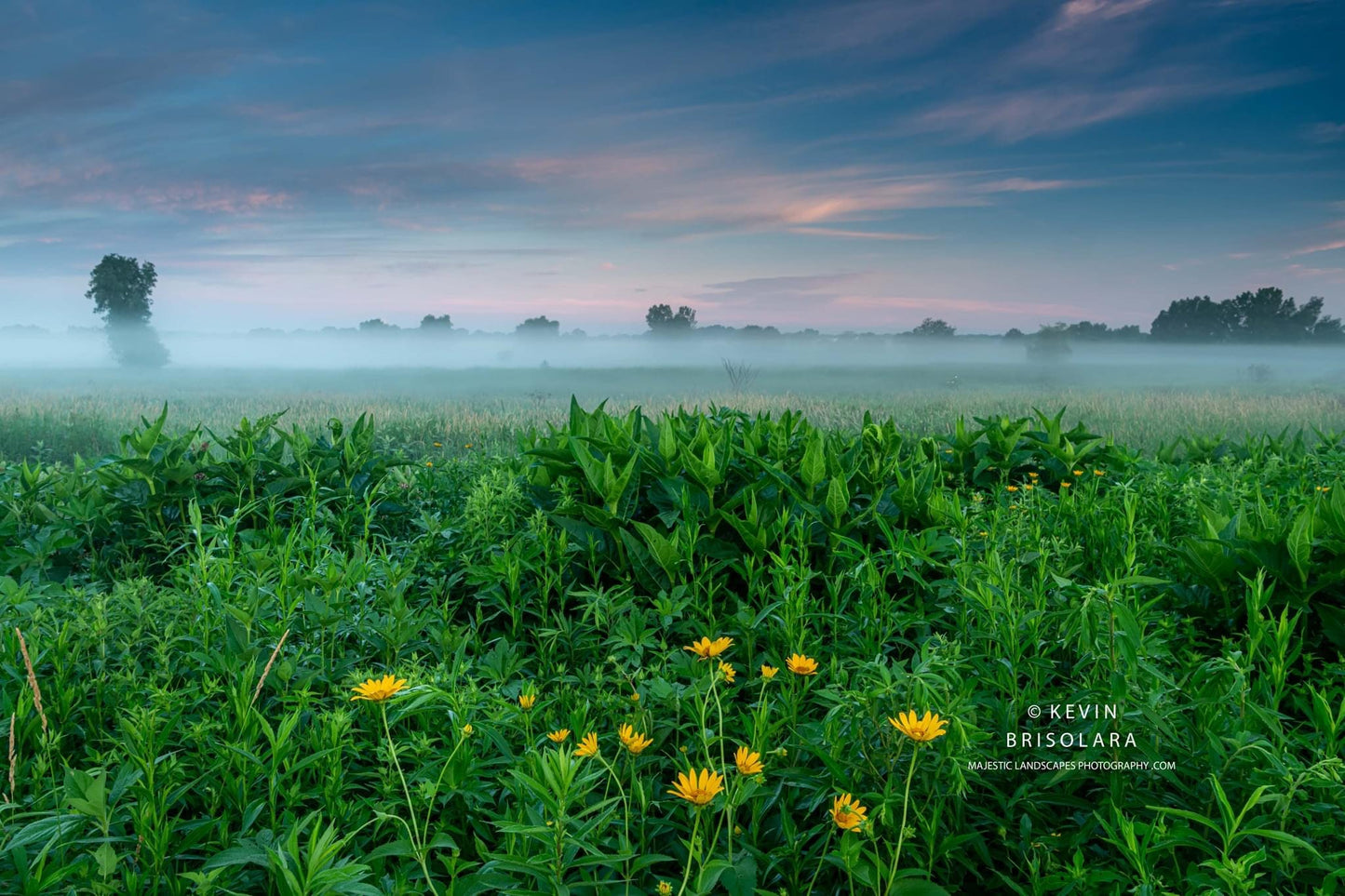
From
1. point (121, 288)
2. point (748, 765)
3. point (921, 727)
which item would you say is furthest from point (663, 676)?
point (121, 288)

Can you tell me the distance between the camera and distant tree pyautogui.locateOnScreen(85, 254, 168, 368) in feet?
167

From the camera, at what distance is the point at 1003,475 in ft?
16.3

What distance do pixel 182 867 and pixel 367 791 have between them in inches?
18.4

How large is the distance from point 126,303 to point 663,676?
61456 mm

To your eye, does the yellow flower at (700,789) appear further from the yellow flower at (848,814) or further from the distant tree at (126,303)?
the distant tree at (126,303)

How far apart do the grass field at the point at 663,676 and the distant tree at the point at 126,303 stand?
56981mm

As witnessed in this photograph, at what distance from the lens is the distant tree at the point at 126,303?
167ft

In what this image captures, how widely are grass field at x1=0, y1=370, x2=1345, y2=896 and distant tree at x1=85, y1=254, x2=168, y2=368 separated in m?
57.0

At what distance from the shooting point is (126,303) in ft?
171

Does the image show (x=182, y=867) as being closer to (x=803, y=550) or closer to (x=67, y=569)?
(x=803, y=550)

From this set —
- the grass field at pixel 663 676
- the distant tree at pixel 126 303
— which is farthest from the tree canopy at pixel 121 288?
the grass field at pixel 663 676

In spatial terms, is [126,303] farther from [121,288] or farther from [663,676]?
[663,676]

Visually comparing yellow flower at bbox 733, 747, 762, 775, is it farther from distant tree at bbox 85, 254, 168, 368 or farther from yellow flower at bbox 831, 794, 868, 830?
distant tree at bbox 85, 254, 168, 368

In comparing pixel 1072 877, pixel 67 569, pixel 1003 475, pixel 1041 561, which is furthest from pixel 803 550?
pixel 67 569
